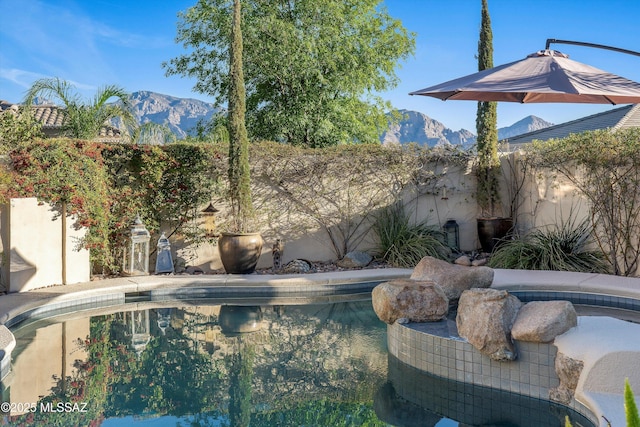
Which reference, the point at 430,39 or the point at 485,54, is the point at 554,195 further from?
the point at 430,39

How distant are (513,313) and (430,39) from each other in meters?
16.0

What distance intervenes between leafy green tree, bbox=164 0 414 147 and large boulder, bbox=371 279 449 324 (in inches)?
442

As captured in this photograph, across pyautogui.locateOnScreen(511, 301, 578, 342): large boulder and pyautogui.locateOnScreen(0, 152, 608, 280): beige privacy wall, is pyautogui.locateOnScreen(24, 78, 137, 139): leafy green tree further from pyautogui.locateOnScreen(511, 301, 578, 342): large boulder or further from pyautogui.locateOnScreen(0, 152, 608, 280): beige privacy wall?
pyautogui.locateOnScreen(511, 301, 578, 342): large boulder

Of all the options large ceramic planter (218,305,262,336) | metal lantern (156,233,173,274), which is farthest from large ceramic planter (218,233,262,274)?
large ceramic planter (218,305,262,336)

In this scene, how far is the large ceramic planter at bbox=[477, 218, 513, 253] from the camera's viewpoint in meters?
10.1

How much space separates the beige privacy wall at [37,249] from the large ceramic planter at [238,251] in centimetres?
195

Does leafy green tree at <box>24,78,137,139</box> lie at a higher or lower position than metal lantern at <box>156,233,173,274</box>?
higher

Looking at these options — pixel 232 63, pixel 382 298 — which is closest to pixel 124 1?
pixel 232 63

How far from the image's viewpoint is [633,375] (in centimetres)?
386

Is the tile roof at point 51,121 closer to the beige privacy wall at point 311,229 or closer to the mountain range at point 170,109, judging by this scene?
the beige privacy wall at point 311,229

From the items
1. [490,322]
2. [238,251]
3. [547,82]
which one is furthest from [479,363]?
[238,251]

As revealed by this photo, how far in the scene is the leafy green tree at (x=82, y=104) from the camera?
14188 millimetres

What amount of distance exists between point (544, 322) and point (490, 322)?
0.38 m

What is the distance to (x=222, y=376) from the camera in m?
4.85
